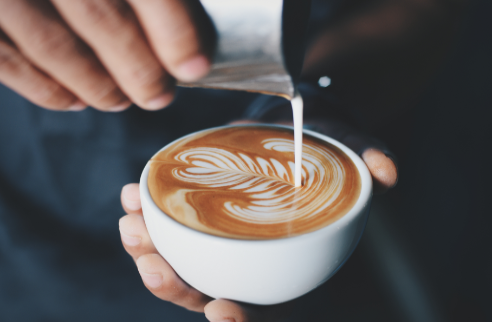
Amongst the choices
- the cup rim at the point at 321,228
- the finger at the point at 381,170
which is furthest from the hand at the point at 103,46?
the finger at the point at 381,170

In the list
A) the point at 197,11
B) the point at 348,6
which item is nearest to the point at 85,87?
the point at 197,11

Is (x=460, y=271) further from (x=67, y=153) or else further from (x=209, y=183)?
(x=67, y=153)

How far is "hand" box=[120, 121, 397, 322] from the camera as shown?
79 centimetres

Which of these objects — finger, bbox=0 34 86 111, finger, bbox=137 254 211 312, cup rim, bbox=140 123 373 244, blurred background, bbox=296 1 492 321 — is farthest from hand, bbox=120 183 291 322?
blurred background, bbox=296 1 492 321

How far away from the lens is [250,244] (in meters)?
0.63

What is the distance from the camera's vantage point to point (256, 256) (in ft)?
2.09

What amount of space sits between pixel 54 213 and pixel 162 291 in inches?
31.0

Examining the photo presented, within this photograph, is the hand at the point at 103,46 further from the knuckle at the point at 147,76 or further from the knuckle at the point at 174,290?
the knuckle at the point at 174,290

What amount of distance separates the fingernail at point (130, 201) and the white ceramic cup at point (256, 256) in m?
0.26

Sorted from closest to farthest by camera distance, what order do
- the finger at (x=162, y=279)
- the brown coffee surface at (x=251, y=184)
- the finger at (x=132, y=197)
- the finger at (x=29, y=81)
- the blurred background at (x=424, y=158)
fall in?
the finger at (x=29, y=81), the brown coffee surface at (x=251, y=184), the finger at (x=162, y=279), the finger at (x=132, y=197), the blurred background at (x=424, y=158)

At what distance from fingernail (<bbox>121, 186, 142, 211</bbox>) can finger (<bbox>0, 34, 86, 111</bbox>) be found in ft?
1.30

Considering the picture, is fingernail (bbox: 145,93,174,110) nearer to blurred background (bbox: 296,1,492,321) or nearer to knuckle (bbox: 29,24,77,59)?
knuckle (bbox: 29,24,77,59)

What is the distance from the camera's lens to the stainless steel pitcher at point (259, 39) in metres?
0.47

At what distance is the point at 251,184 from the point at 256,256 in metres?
0.27
